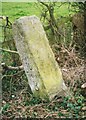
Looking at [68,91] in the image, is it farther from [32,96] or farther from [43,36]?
[43,36]

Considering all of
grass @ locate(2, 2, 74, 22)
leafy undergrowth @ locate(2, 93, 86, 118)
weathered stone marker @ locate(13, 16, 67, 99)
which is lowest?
leafy undergrowth @ locate(2, 93, 86, 118)

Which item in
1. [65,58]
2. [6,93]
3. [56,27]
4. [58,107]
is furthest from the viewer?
[56,27]

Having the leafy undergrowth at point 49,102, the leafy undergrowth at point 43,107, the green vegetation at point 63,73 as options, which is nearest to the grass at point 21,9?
the green vegetation at point 63,73

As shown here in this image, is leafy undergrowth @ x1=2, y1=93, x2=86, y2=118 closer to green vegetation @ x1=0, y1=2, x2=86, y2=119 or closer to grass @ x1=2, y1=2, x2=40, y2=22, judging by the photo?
green vegetation @ x1=0, y1=2, x2=86, y2=119

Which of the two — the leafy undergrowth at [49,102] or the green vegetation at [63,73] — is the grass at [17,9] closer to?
the green vegetation at [63,73]

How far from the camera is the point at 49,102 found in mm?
3172

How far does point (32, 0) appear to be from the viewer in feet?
11.0

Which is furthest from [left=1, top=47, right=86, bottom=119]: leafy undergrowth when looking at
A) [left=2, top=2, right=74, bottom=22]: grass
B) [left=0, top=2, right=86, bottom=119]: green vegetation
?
[left=2, top=2, right=74, bottom=22]: grass

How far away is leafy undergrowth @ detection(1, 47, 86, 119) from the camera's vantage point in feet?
10.1

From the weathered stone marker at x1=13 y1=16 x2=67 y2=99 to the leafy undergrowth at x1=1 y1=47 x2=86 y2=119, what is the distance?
8cm

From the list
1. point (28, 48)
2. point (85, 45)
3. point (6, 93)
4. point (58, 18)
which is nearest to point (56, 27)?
point (58, 18)

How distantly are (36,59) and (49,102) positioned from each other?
0.38m

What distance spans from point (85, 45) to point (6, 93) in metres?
1.00

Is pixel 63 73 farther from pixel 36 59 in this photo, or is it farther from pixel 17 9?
pixel 17 9
